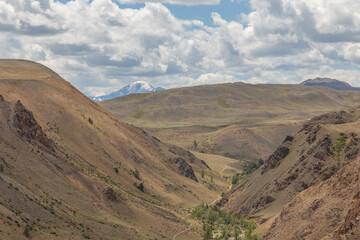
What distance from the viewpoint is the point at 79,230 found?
5619cm

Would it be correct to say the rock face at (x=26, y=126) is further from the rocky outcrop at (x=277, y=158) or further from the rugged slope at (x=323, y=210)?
the rocky outcrop at (x=277, y=158)

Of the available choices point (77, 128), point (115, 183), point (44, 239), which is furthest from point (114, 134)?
point (44, 239)

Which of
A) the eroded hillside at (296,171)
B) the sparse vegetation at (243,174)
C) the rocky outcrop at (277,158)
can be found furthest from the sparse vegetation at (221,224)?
the sparse vegetation at (243,174)

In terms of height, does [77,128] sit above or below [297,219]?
above

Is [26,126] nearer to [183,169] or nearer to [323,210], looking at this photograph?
[323,210]

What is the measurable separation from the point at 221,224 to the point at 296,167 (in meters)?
19.2

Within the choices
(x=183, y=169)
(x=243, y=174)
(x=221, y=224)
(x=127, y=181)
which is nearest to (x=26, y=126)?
(x=127, y=181)

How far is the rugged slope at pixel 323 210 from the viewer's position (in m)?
59.8

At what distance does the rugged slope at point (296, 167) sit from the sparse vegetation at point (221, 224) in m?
2.69

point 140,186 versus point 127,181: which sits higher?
point 127,181

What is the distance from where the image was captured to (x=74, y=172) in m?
79.1

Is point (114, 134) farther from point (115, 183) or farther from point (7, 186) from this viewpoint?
point (7, 186)

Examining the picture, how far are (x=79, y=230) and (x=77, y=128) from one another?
185ft

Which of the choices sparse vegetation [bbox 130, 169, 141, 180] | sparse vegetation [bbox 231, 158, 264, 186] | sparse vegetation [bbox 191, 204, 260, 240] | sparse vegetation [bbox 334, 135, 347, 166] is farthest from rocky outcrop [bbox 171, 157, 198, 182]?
sparse vegetation [bbox 334, 135, 347, 166]
